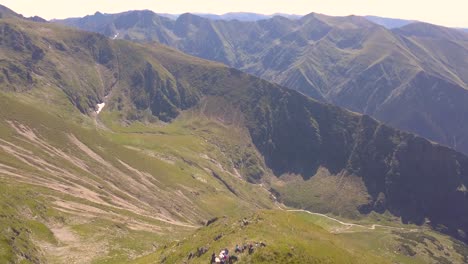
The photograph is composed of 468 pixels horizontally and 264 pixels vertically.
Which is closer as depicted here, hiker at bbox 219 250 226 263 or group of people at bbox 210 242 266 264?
group of people at bbox 210 242 266 264

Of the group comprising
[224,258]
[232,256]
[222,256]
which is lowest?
[224,258]

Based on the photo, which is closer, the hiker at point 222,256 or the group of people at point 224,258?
the group of people at point 224,258

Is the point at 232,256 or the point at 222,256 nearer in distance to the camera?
the point at 232,256

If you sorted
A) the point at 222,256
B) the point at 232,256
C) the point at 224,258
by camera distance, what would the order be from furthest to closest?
the point at 222,256 → the point at 224,258 → the point at 232,256

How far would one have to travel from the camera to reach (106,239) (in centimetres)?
17350

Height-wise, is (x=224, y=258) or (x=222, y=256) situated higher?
(x=222, y=256)

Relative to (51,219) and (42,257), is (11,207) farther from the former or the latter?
(42,257)

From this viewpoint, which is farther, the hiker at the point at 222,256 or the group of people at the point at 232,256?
the hiker at the point at 222,256

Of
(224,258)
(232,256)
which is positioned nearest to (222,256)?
(224,258)

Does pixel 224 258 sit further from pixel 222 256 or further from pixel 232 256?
pixel 232 256

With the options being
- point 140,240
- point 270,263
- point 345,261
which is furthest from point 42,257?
point 345,261

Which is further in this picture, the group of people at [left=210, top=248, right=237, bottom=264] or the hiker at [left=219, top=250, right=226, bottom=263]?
the hiker at [left=219, top=250, right=226, bottom=263]

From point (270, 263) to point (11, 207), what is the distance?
376ft

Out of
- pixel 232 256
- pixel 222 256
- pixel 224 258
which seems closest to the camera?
pixel 232 256
